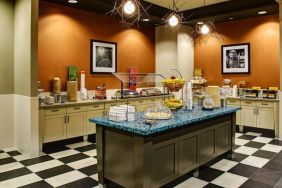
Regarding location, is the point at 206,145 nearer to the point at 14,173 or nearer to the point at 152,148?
the point at 152,148

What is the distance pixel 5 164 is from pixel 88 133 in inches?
67.0

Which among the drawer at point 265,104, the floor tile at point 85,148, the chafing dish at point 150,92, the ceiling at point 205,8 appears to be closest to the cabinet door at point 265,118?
the drawer at point 265,104

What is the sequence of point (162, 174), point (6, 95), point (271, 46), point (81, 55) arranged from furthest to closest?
1. point (271, 46)
2. point (81, 55)
3. point (6, 95)
4. point (162, 174)

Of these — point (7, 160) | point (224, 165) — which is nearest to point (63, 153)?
point (7, 160)

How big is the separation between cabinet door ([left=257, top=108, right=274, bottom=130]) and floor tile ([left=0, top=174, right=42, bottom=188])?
482 centimetres

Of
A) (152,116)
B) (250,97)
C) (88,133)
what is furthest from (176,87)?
(250,97)

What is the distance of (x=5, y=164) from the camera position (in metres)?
3.89

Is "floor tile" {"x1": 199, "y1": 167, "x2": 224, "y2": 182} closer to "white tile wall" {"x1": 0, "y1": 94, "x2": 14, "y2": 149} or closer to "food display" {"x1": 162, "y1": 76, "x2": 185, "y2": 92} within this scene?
"food display" {"x1": 162, "y1": 76, "x2": 185, "y2": 92}

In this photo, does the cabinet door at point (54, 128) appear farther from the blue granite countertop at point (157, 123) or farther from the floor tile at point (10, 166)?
the blue granite countertop at point (157, 123)

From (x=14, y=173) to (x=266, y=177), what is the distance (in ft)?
11.6

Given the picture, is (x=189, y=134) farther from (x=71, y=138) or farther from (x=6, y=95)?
(x=6, y=95)

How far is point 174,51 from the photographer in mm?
7035

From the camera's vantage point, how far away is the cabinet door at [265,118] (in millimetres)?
5617

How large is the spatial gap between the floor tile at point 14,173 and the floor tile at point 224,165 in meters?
2.78
